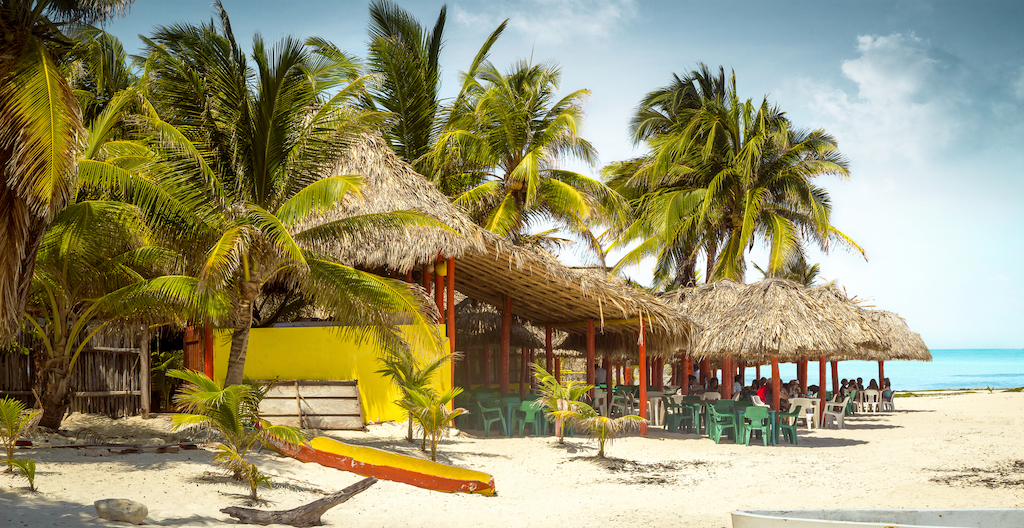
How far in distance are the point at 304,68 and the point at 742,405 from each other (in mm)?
8926

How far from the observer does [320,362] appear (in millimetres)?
11719

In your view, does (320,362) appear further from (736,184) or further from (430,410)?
(736,184)

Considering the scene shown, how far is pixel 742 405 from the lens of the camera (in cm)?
1311

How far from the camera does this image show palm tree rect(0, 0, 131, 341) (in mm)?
5070

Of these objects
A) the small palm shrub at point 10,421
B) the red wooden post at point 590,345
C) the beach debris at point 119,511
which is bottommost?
the beach debris at point 119,511

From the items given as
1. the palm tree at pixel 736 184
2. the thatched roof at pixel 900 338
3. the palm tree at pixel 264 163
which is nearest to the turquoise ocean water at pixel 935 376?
the thatched roof at pixel 900 338

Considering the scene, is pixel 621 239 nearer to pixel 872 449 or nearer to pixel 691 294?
pixel 691 294

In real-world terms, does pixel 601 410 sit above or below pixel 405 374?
below

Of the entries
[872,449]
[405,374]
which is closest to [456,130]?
[405,374]

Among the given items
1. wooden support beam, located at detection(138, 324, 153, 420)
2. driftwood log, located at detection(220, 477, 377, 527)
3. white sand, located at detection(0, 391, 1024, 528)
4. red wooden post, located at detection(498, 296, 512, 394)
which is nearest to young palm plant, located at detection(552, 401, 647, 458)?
white sand, located at detection(0, 391, 1024, 528)

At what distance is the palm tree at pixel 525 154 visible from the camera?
15.1 meters

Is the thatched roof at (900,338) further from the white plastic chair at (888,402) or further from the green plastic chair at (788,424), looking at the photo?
the green plastic chair at (788,424)

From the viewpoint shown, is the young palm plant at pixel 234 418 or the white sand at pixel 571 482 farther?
the young palm plant at pixel 234 418

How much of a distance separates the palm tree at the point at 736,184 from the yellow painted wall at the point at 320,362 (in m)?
9.87
